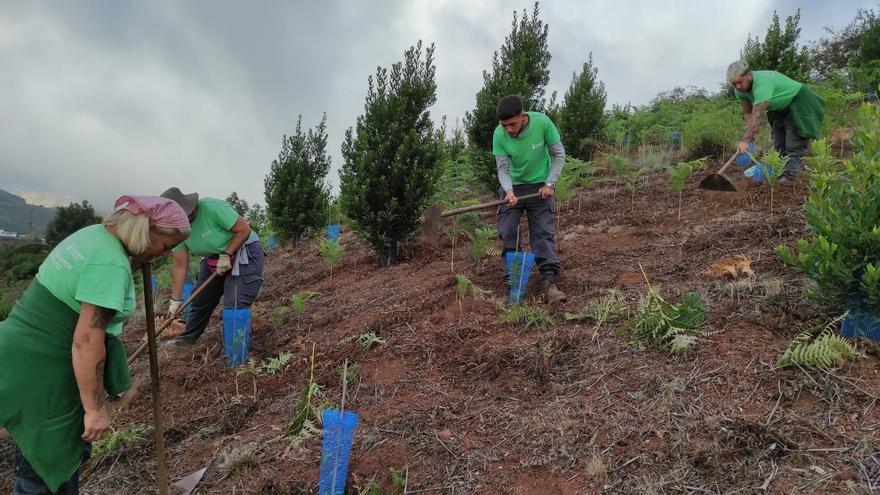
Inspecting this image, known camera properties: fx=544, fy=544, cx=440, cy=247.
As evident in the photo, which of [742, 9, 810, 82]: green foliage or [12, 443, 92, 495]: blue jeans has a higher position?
[742, 9, 810, 82]: green foliage

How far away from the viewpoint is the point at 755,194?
21.2 ft

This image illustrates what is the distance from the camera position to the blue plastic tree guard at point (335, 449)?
2658 mm

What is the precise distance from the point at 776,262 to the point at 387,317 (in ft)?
10.6

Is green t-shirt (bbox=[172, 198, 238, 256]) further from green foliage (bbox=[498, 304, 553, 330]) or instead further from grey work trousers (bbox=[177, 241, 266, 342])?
green foliage (bbox=[498, 304, 553, 330])

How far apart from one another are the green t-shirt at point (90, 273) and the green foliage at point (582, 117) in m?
10.3

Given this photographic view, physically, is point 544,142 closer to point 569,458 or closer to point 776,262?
point 776,262

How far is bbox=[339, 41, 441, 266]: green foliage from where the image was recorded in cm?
711

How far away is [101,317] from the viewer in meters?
2.29

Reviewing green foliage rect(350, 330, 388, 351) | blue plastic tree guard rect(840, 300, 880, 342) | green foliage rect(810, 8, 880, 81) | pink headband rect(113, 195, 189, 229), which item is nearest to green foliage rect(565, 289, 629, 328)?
blue plastic tree guard rect(840, 300, 880, 342)

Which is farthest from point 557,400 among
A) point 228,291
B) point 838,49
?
point 838,49

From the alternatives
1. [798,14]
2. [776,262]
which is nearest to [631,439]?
[776,262]

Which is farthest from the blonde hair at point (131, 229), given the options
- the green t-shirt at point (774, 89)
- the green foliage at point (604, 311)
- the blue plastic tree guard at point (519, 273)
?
the green t-shirt at point (774, 89)

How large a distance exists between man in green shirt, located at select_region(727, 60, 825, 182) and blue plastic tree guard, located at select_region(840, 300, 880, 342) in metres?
3.55

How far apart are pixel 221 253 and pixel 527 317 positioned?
2866 mm
